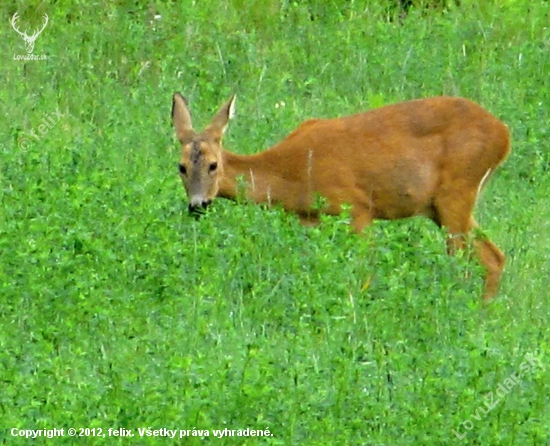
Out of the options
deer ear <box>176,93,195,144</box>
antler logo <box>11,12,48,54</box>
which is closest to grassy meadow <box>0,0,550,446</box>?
antler logo <box>11,12,48,54</box>

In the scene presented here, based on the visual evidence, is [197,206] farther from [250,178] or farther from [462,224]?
[462,224]

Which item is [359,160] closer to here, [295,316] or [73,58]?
[295,316]

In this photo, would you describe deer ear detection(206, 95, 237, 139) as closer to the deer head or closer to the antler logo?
the deer head

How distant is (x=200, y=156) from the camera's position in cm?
965

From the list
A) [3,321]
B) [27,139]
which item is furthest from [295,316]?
[27,139]

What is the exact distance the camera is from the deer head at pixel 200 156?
31.2 ft

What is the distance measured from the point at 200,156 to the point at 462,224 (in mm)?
1563

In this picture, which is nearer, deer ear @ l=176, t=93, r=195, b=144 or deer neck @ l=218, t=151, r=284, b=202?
deer neck @ l=218, t=151, r=284, b=202

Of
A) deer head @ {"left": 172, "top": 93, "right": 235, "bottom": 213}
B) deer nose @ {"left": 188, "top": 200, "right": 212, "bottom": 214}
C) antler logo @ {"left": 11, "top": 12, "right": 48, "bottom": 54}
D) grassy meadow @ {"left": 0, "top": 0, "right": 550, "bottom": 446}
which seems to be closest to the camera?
grassy meadow @ {"left": 0, "top": 0, "right": 550, "bottom": 446}

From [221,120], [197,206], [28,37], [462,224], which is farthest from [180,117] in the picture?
[28,37]

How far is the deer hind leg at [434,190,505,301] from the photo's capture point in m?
9.37

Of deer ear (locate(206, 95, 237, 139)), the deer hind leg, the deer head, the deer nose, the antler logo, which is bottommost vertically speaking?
the deer hind leg

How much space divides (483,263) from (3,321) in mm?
2773

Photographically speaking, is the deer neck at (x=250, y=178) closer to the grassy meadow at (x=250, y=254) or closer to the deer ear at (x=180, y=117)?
the grassy meadow at (x=250, y=254)
